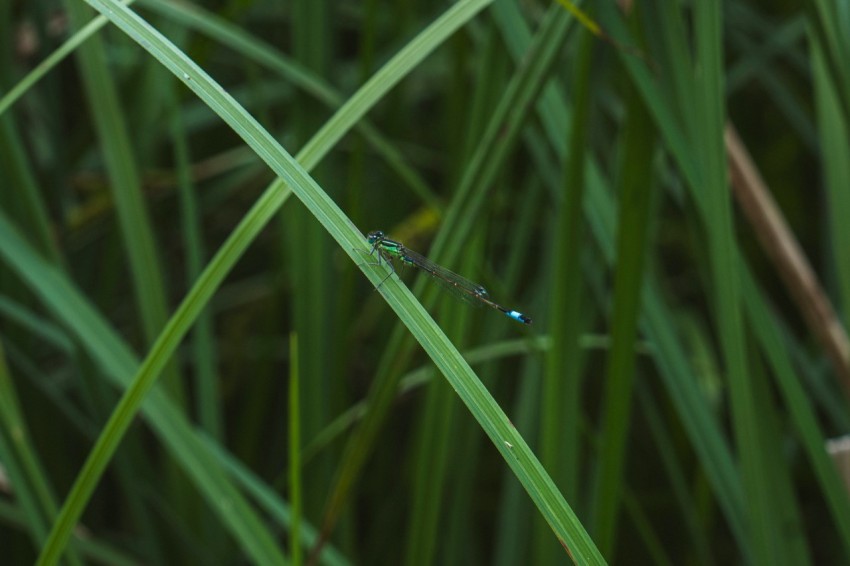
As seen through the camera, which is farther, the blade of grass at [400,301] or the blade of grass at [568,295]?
the blade of grass at [568,295]

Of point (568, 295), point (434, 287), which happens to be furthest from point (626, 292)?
point (434, 287)

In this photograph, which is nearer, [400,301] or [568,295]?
[400,301]

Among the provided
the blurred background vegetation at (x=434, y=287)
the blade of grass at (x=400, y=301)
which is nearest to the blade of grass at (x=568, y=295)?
the blurred background vegetation at (x=434, y=287)

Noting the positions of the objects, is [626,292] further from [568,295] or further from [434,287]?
[434,287]

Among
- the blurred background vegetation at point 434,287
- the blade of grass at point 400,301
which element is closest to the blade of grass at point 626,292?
the blurred background vegetation at point 434,287

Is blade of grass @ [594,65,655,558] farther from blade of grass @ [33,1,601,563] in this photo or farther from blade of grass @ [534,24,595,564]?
blade of grass @ [33,1,601,563]

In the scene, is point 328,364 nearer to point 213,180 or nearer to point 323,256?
point 323,256

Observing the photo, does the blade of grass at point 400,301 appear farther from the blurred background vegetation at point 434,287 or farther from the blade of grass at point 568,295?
the blade of grass at point 568,295

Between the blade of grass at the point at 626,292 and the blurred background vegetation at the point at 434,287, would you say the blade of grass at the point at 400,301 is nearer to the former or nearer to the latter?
the blurred background vegetation at the point at 434,287

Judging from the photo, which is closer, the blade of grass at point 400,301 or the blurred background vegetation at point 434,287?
the blade of grass at point 400,301
